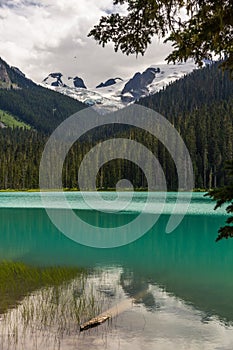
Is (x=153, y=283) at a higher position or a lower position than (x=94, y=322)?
lower

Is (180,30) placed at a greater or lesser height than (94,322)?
greater

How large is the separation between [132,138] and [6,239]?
13330cm

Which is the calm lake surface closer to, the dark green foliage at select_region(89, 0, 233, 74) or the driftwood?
the driftwood


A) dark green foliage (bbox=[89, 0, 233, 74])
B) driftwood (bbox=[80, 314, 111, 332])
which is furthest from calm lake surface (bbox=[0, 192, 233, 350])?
dark green foliage (bbox=[89, 0, 233, 74])

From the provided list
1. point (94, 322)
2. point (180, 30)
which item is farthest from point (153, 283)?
point (180, 30)

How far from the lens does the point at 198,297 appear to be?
51.1 feet

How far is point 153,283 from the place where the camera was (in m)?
17.9

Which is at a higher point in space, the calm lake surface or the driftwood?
the driftwood

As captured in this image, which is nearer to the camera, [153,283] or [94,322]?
[94,322]

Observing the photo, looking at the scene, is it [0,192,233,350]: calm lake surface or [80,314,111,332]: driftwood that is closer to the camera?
[0,192,233,350]: calm lake surface

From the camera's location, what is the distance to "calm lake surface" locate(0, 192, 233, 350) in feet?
36.9

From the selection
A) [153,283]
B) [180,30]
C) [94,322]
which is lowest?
[153,283]

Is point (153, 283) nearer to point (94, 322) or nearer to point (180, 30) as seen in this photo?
point (94, 322)

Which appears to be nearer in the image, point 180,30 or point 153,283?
point 180,30
